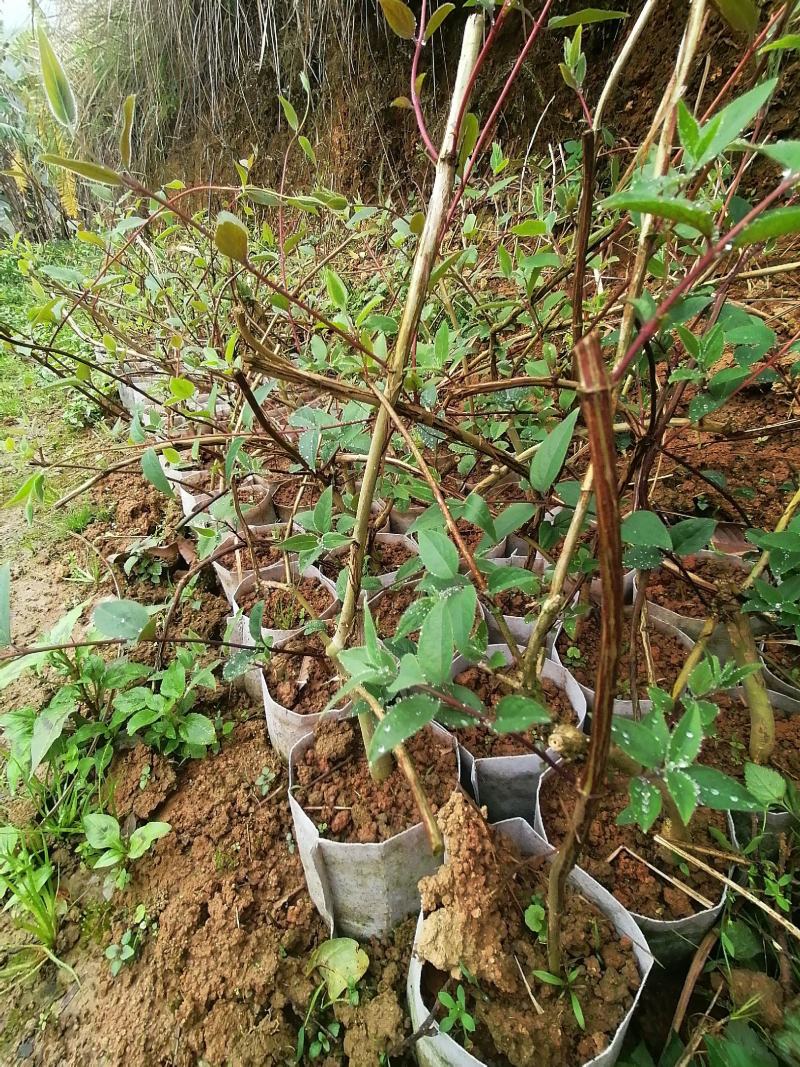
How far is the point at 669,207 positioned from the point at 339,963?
92cm

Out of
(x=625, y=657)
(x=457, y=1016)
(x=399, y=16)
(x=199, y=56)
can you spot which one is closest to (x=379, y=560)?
(x=625, y=657)

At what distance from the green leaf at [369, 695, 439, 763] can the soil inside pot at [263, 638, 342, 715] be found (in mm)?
490

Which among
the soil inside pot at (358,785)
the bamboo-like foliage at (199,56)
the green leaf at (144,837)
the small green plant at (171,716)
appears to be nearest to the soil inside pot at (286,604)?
the small green plant at (171,716)

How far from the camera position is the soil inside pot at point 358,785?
724 mm

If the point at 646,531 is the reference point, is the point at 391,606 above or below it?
below

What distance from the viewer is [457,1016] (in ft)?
1.91

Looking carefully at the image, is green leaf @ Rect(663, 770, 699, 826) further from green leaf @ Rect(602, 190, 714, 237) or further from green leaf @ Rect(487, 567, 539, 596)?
green leaf @ Rect(602, 190, 714, 237)

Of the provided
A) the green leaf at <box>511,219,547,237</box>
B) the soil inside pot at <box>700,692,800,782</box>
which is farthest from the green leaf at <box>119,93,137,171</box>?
the soil inside pot at <box>700,692,800,782</box>

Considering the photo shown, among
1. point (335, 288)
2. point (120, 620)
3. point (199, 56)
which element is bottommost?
point (120, 620)

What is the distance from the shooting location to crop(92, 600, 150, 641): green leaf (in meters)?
0.62

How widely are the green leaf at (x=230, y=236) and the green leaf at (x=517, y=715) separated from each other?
41 centimetres

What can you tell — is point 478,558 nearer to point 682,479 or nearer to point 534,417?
point 534,417

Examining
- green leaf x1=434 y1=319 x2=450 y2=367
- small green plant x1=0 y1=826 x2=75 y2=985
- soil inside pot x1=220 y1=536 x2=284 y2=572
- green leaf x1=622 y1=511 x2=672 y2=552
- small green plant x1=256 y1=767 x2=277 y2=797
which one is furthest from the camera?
soil inside pot x1=220 y1=536 x2=284 y2=572

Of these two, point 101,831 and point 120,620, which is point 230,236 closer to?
point 120,620
